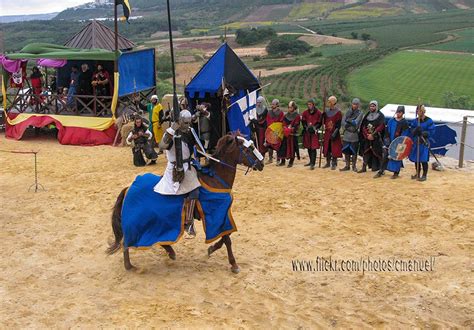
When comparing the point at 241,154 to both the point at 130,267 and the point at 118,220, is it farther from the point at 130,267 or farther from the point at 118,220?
the point at 130,267

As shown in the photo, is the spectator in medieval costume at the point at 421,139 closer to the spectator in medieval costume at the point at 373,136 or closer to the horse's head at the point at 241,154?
the spectator in medieval costume at the point at 373,136

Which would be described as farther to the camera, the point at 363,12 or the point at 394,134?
the point at 363,12

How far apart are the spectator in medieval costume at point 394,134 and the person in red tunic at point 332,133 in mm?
1088

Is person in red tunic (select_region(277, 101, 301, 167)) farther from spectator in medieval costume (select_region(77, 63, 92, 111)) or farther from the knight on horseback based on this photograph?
spectator in medieval costume (select_region(77, 63, 92, 111))

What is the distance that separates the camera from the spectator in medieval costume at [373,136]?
11570 millimetres

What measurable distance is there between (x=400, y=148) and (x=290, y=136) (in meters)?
2.53

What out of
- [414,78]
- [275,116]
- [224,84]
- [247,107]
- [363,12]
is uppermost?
[363,12]

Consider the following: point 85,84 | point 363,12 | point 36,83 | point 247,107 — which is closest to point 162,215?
point 247,107

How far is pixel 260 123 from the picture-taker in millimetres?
13359

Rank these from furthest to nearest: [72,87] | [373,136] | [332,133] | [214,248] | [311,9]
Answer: [311,9] < [72,87] < [332,133] < [373,136] < [214,248]

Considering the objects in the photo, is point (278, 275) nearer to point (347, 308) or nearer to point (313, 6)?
point (347, 308)

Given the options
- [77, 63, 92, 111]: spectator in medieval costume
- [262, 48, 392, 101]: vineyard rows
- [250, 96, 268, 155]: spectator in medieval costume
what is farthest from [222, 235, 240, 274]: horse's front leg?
[262, 48, 392, 101]: vineyard rows


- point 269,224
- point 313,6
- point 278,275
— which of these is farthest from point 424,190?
point 313,6

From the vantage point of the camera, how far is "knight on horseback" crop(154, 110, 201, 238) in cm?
681
